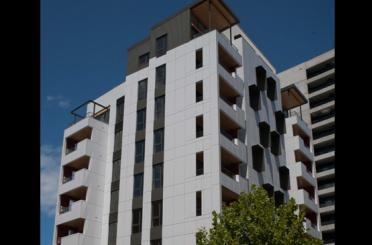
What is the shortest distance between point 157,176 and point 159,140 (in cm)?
333

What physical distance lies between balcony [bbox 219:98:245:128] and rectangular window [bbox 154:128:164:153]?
594 cm

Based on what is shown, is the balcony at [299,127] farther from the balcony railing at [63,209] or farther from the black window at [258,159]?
the balcony railing at [63,209]

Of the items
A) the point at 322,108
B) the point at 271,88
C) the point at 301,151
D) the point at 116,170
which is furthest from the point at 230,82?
the point at 322,108

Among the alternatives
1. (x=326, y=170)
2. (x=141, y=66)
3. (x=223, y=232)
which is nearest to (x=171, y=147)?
(x=141, y=66)

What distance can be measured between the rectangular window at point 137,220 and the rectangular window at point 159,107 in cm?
831

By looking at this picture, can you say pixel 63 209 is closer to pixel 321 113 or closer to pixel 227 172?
pixel 227 172

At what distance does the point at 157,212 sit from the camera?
41281mm

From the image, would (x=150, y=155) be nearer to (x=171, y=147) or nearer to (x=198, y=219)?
(x=171, y=147)

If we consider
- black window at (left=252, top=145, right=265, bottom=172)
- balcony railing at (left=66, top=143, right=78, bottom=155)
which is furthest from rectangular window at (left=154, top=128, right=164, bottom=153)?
balcony railing at (left=66, top=143, right=78, bottom=155)

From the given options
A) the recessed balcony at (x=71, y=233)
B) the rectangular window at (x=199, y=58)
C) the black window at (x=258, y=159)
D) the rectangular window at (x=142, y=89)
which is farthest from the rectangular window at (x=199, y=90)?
the recessed balcony at (x=71, y=233)
